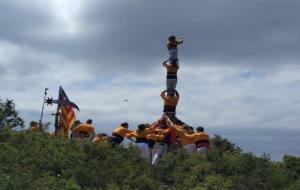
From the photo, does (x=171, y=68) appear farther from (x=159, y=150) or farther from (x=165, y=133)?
(x=159, y=150)

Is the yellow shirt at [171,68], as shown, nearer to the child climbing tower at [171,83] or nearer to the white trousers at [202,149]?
the child climbing tower at [171,83]

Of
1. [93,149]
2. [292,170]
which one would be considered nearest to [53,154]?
[93,149]

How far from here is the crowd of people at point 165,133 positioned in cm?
1964

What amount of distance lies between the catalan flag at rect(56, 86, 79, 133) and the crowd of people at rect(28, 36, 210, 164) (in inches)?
21.2

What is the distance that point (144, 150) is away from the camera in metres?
19.3

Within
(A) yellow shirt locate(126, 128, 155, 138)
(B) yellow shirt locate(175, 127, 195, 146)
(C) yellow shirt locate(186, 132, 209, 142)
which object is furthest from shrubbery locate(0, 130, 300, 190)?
(B) yellow shirt locate(175, 127, 195, 146)

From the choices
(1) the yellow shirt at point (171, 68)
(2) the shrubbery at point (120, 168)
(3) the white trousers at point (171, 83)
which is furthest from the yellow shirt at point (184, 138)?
(1) the yellow shirt at point (171, 68)

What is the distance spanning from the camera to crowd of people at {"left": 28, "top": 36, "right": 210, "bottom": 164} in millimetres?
19641

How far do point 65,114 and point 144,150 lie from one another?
584 cm

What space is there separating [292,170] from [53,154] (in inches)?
297

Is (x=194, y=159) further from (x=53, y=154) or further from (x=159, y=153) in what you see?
(x=53, y=154)

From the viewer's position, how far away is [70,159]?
51.4 feet

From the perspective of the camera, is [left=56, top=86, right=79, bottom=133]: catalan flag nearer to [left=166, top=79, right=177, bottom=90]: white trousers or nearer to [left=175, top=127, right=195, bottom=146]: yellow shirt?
[left=166, top=79, right=177, bottom=90]: white trousers

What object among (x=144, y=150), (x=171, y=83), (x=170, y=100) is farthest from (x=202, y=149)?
(x=171, y=83)
